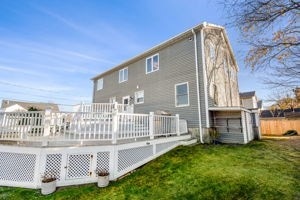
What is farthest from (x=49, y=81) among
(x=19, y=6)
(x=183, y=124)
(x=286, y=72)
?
(x=286, y=72)

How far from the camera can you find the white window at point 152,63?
1288cm

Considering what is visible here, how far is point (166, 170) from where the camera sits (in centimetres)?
599

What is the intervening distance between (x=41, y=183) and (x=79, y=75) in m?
34.0

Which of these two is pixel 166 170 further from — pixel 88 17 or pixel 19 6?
pixel 19 6

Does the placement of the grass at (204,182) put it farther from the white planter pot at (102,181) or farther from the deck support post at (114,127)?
the deck support post at (114,127)

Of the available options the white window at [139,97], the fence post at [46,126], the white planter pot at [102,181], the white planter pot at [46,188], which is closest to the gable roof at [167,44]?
the white window at [139,97]

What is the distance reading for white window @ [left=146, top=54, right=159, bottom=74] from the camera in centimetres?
1288

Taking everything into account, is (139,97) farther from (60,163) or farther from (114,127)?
(60,163)

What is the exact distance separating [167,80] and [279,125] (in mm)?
13811

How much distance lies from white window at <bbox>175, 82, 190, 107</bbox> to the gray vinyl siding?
23 cm

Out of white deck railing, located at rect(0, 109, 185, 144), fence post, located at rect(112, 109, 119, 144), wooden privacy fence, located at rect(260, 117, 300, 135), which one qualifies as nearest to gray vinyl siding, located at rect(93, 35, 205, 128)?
white deck railing, located at rect(0, 109, 185, 144)

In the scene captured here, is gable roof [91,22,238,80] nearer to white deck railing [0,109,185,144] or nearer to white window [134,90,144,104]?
white window [134,90,144,104]

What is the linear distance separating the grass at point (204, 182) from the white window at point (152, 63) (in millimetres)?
7897

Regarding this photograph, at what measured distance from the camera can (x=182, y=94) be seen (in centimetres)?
1089
